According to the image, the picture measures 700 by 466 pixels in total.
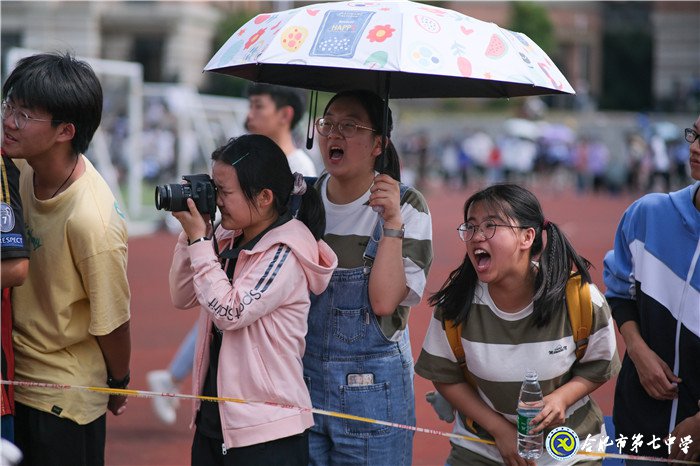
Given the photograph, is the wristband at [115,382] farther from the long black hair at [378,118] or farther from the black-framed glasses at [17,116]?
the long black hair at [378,118]

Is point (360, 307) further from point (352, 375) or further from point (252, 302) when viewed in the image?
point (252, 302)

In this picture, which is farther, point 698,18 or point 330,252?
point 698,18

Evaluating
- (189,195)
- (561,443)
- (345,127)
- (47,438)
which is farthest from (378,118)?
(47,438)

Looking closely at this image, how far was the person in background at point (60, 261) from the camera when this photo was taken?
10.6ft

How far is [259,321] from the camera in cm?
317

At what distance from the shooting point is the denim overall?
11.0ft

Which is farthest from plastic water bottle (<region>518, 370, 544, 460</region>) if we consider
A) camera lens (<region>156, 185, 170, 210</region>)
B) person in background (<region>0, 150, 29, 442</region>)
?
person in background (<region>0, 150, 29, 442</region>)

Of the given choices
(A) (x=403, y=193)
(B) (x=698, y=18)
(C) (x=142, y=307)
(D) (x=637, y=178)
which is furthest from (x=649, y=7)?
(A) (x=403, y=193)

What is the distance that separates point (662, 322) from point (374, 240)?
1084 millimetres

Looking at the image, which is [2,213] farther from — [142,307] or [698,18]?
[698,18]

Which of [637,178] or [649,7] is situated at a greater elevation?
[649,7]

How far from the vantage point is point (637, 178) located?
1248 inches

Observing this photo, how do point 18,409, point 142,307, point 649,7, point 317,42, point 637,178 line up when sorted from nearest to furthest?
point 317,42, point 18,409, point 142,307, point 637,178, point 649,7

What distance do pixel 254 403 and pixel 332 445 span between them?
0.43 metres
